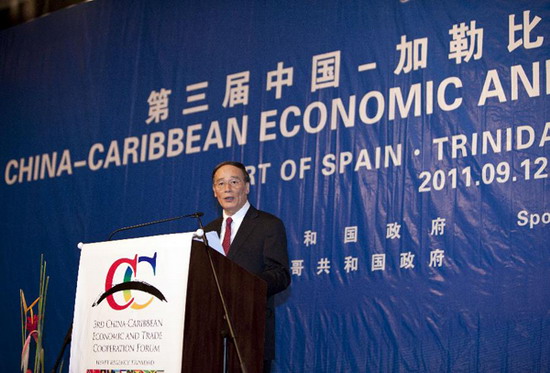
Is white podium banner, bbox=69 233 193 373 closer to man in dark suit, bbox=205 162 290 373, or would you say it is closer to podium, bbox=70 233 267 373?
podium, bbox=70 233 267 373

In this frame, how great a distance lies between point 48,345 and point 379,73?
9.77 ft

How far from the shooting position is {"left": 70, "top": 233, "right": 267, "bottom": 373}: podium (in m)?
2.89

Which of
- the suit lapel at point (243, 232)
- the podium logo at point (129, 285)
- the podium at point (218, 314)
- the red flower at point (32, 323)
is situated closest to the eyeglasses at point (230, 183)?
the suit lapel at point (243, 232)

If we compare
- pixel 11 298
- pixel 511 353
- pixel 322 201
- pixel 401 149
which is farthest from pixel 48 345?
pixel 511 353

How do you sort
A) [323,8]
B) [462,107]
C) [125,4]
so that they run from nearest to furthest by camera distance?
1. [462,107]
2. [323,8]
3. [125,4]

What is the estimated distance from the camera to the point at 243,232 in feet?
12.3

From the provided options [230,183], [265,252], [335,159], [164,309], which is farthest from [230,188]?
[335,159]

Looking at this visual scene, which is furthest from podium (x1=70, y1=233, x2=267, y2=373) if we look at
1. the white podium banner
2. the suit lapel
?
the suit lapel

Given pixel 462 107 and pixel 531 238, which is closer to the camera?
pixel 531 238

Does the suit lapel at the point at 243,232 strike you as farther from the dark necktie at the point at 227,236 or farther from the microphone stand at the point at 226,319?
the microphone stand at the point at 226,319

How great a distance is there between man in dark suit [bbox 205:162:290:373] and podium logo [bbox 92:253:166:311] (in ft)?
1.88

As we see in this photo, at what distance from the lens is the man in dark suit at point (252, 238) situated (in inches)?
140

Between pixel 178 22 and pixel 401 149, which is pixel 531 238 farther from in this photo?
pixel 178 22

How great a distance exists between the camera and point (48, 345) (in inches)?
229
